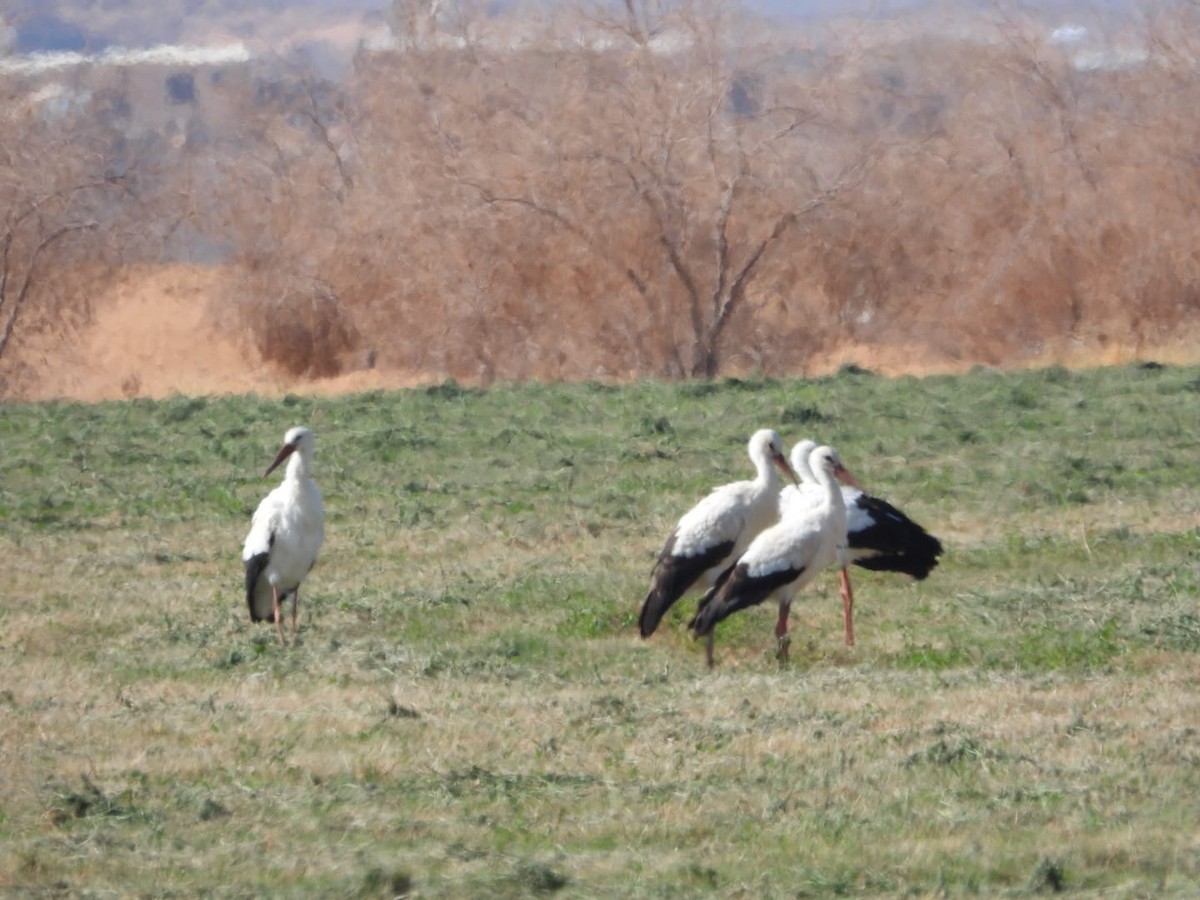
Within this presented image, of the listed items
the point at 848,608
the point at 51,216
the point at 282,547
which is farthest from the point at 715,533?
the point at 51,216

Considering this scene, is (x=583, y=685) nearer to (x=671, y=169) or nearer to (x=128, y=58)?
(x=671, y=169)

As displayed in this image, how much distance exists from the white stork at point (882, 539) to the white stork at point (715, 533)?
0.20 m

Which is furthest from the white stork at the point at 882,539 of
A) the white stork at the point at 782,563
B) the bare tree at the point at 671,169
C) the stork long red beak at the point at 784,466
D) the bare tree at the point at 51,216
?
the bare tree at the point at 51,216

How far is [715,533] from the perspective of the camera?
10.6 meters

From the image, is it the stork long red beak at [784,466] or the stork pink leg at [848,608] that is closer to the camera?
the stork pink leg at [848,608]

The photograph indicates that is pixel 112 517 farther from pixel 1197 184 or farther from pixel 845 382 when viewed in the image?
pixel 1197 184

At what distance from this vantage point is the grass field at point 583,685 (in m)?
5.93

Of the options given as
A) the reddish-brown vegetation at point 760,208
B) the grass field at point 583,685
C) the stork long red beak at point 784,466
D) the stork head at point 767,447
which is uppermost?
the reddish-brown vegetation at point 760,208

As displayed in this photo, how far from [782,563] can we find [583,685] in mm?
1365

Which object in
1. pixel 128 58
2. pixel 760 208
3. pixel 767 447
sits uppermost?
pixel 128 58

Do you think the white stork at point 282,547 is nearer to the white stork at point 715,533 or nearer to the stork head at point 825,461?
the white stork at point 715,533

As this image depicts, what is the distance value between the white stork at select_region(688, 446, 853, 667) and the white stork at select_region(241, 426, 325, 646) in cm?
218

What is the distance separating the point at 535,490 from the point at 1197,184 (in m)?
19.6

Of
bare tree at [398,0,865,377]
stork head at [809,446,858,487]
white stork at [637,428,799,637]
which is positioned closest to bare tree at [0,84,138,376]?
bare tree at [398,0,865,377]
